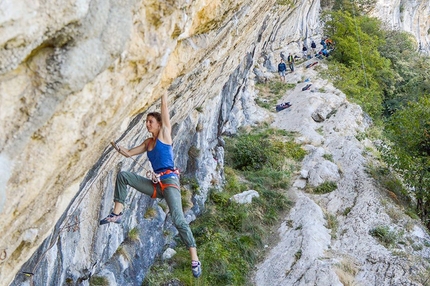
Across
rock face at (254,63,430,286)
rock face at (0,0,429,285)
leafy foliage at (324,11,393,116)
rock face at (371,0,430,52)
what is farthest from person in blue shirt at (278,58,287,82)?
rock face at (371,0,430,52)

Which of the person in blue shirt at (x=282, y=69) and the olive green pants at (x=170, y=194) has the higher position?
the olive green pants at (x=170, y=194)

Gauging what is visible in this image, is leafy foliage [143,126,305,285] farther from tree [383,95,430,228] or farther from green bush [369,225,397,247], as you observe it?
tree [383,95,430,228]

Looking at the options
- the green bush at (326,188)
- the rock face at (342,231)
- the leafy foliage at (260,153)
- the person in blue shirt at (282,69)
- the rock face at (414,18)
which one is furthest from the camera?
the rock face at (414,18)

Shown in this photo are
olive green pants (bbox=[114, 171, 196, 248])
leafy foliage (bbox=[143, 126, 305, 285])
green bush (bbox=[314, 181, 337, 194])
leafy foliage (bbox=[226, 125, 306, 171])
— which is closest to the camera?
olive green pants (bbox=[114, 171, 196, 248])

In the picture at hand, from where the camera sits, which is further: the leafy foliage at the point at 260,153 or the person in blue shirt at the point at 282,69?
the person in blue shirt at the point at 282,69

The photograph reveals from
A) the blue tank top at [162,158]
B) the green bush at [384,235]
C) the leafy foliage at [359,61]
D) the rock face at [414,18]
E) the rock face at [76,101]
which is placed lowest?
the rock face at [414,18]

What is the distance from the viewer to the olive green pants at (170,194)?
5.46 metres

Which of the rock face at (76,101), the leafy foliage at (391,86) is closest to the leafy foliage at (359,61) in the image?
the leafy foliage at (391,86)

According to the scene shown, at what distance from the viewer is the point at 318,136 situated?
16.9m

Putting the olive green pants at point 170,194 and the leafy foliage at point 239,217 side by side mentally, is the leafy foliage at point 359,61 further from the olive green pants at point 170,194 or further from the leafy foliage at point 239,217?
the olive green pants at point 170,194

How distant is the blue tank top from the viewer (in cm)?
541

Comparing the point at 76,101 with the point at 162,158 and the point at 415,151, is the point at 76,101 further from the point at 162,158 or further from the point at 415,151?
the point at 415,151

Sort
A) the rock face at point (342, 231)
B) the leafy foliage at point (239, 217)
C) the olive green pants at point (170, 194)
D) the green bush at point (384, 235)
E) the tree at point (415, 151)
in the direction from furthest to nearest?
the tree at point (415, 151), the green bush at point (384, 235), the leafy foliage at point (239, 217), the rock face at point (342, 231), the olive green pants at point (170, 194)

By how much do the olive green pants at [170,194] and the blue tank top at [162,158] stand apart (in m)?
0.14
